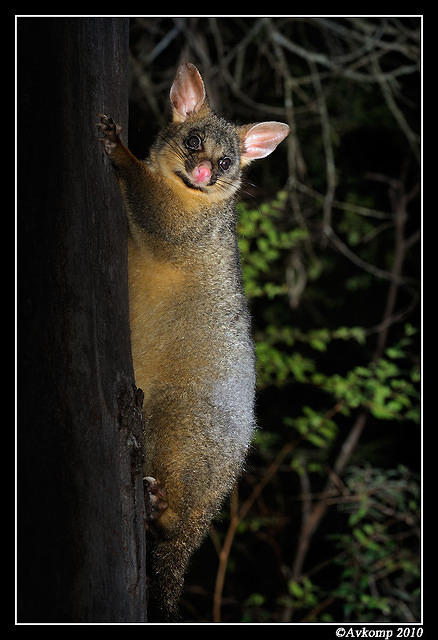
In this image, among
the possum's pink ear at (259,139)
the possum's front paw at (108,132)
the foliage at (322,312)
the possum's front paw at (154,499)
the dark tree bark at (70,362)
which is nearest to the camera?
the dark tree bark at (70,362)

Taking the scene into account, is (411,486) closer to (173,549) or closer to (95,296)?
(173,549)

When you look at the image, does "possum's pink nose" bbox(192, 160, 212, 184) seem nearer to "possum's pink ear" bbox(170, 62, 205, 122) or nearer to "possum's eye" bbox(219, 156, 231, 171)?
"possum's eye" bbox(219, 156, 231, 171)

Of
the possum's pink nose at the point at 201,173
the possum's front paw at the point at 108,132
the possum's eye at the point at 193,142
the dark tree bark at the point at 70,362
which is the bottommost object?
the dark tree bark at the point at 70,362

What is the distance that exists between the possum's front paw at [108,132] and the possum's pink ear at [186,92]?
1.06 meters

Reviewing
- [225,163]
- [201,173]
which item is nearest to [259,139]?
[225,163]

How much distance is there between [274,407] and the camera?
7141 millimetres

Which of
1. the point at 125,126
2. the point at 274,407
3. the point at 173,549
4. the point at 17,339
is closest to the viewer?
the point at 17,339

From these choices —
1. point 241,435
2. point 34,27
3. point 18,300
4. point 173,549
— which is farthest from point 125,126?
point 173,549

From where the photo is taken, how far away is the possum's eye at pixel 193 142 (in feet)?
10.5

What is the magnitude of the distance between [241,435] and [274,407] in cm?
430

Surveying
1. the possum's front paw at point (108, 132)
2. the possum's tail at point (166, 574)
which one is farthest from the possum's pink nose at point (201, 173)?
the possum's tail at point (166, 574)

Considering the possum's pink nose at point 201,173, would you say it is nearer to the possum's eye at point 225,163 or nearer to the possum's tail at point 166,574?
the possum's eye at point 225,163

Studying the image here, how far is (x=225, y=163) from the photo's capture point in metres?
3.29

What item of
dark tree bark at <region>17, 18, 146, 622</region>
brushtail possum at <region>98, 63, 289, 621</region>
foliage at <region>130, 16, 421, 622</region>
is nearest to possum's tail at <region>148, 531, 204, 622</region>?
brushtail possum at <region>98, 63, 289, 621</region>
